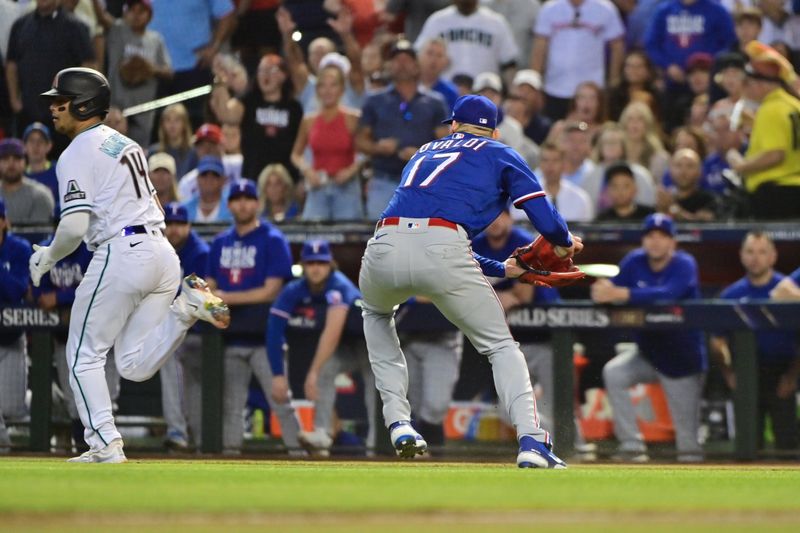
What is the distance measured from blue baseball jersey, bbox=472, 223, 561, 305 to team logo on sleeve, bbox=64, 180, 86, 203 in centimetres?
376

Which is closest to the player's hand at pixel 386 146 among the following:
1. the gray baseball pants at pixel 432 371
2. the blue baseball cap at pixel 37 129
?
the gray baseball pants at pixel 432 371

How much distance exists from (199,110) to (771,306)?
7.00 metres

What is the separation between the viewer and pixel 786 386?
10.7 m

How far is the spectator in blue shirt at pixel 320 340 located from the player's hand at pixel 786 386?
120 inches

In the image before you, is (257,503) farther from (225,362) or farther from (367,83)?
(367,83)

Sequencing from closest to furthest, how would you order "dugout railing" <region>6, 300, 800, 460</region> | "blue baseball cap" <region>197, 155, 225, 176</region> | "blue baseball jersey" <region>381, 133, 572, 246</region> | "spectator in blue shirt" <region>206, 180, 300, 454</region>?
1. "blue baseball jersey" <region>381, 133, 572, 246</region>
2. "dugout railing" <region>6, 300, 800, 460</region>
3. "spectator in blue shirt" <region>206, 180, 300, 454</region>
4. "blue baseball cap" <region>197, 155, 225, 176</region>

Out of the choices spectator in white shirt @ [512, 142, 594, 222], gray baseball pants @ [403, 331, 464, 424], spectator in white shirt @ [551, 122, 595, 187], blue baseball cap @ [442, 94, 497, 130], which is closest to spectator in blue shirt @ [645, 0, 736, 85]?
spectator in white shirt @ [551, 122, 595, 187]

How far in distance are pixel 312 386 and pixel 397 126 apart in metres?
3.09

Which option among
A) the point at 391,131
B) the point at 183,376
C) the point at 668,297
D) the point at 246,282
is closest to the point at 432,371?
the point at 246,282

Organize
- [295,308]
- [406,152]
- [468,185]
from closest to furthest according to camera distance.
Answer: [468,185]
[295,308]
[406,152]

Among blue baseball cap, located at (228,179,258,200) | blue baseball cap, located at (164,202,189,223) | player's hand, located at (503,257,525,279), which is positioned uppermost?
blue baseball cap, located at (228,179,258,200)

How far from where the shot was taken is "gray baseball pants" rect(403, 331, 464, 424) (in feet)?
36.0

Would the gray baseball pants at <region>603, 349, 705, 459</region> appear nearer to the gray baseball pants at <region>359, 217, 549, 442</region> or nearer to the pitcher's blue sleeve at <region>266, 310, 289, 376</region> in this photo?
the pitcher's blue sleeve at <region>266, 310, 289, 376</region>

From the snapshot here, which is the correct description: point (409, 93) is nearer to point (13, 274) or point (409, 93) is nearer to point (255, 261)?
point (255, 261)
